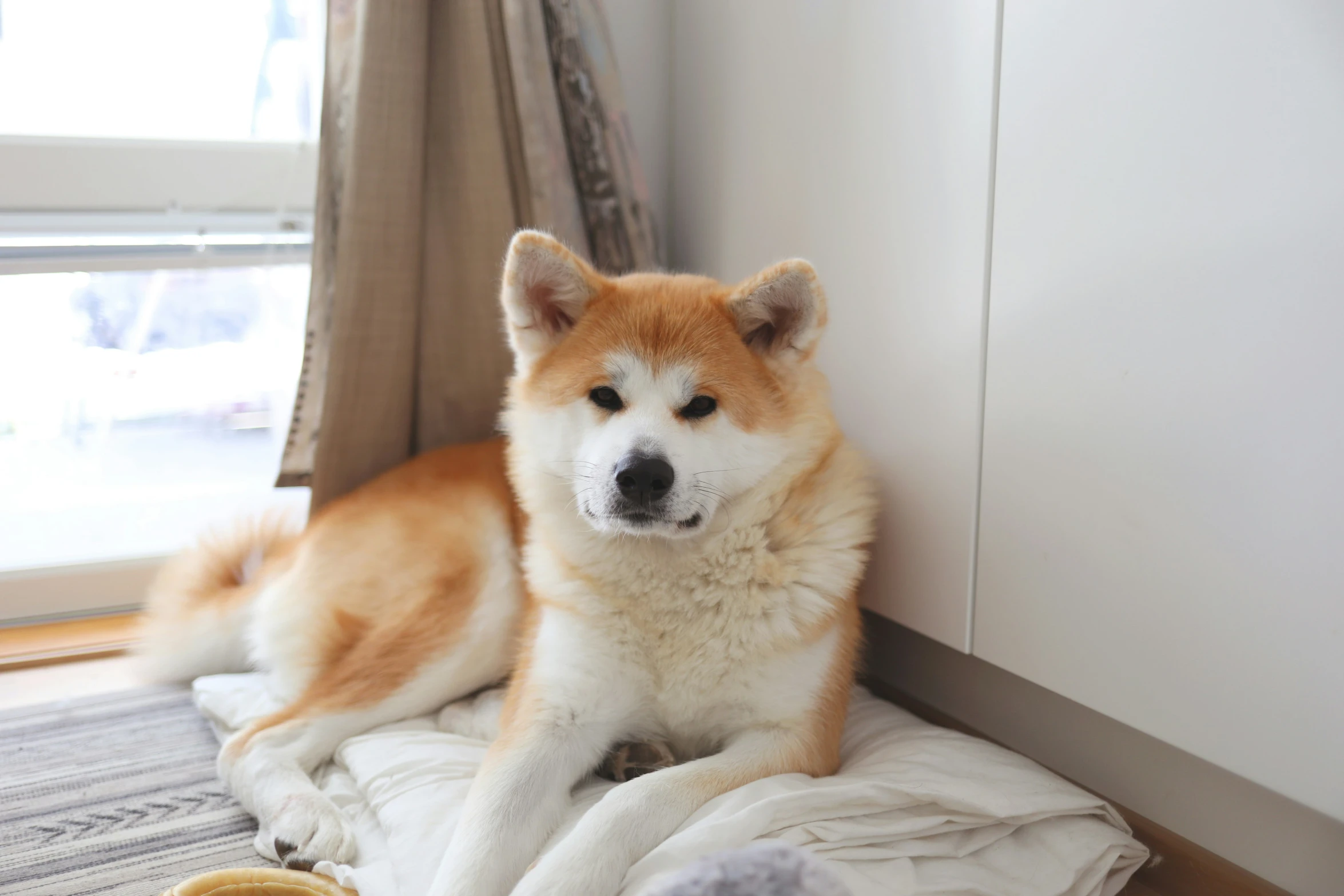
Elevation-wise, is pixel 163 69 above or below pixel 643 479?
above

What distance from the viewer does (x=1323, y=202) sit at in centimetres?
81

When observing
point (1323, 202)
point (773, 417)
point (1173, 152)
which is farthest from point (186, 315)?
point (1323, 202)

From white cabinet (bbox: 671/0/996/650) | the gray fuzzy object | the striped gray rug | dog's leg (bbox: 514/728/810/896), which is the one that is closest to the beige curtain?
white cabinet (bbox: 671/0/996/650)

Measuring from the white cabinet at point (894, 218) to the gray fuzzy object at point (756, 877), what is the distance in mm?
570

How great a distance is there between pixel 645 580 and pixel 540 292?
0.42 m

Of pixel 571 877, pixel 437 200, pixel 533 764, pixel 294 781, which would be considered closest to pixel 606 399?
pixel 533 764

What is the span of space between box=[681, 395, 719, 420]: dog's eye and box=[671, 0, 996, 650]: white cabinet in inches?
14.2

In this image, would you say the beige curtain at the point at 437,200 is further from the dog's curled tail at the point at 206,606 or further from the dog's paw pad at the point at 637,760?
the dog's paw pad at the point at 637,760

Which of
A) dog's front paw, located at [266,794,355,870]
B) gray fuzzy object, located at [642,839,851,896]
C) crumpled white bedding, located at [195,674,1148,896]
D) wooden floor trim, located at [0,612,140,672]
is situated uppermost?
gray fuzzy object, located at [642,839,851,896]

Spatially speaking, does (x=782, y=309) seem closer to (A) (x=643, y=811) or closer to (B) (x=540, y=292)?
(B) (x=540, y=292)

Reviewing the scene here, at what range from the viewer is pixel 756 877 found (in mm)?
782

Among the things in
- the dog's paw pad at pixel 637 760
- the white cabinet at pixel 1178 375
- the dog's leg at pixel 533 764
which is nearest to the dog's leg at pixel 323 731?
the dog's leg at pixel 533 764

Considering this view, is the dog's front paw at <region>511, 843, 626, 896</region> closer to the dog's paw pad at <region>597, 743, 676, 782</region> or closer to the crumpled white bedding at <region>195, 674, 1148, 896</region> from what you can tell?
the crumpled white bedding at <region>195, 674, 1148, 896</region>

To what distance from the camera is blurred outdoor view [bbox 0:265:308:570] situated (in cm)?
197
